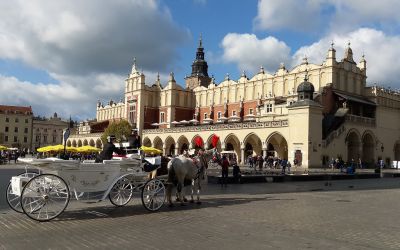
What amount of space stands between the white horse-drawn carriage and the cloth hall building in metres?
30.5

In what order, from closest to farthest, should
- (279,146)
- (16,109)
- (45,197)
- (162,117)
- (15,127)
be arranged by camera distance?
(45,197)
(279,146)
(162,117)
(15,127)
(16,109)

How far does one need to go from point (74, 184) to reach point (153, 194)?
2.08 metres

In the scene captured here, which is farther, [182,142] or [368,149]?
[182,142]

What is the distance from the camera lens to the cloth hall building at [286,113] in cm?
4166

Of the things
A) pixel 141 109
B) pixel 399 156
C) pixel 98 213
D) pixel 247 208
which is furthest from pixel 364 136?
pixel 98 213

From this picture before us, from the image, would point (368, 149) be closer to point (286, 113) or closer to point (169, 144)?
point (286, 113)

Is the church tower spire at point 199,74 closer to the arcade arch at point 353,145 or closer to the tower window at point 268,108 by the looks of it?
the tower window at point 268,108

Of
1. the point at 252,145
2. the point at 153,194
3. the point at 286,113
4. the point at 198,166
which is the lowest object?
the point at 153,194

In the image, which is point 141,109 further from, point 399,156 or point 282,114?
point 399,156

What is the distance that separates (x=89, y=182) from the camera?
32.8ft

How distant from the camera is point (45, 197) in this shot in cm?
896

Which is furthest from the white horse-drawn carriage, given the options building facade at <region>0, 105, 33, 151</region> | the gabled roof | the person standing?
the gabled roof

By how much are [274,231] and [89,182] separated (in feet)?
15.1

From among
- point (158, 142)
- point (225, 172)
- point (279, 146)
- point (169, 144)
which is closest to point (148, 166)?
point (225, 172)
